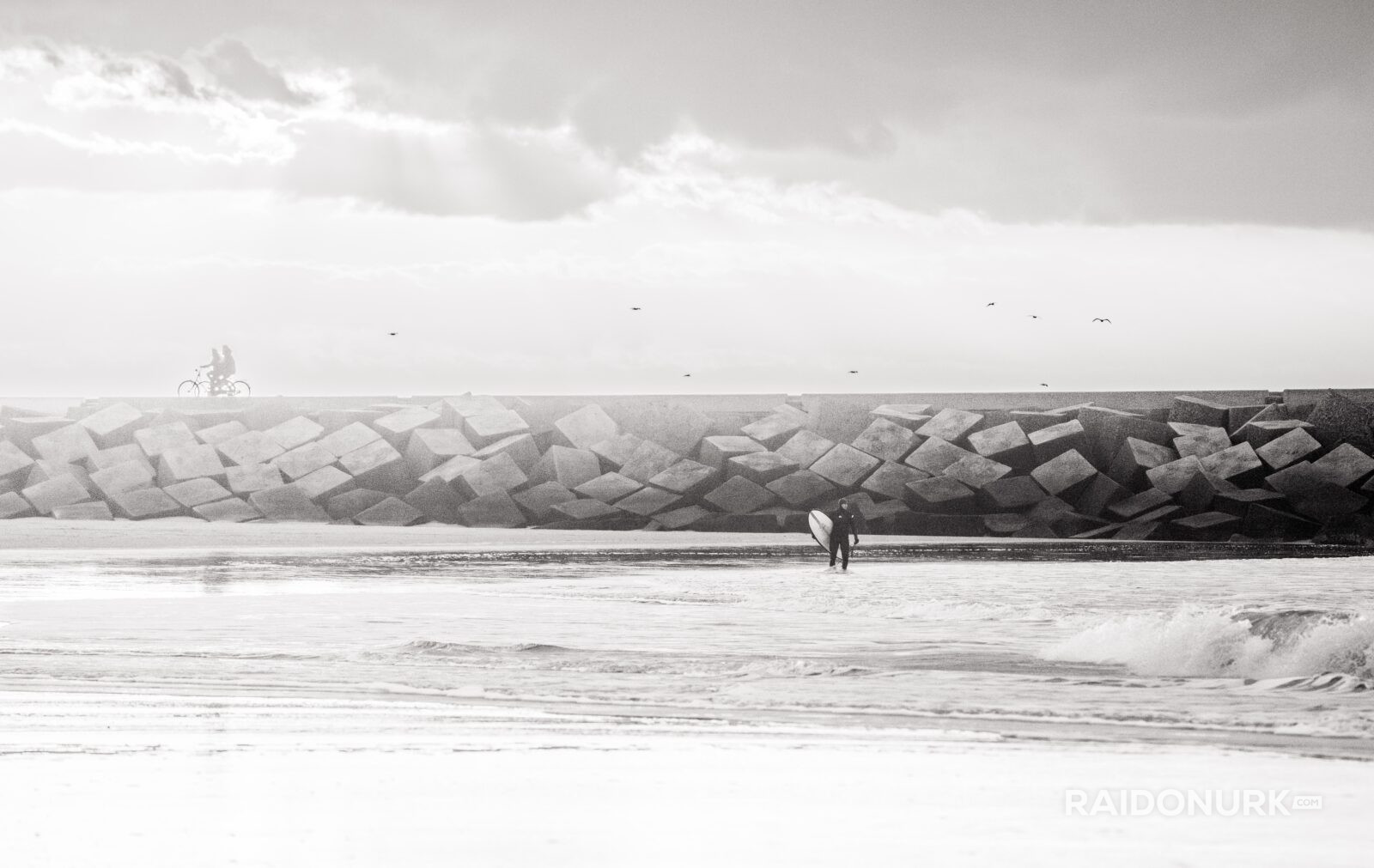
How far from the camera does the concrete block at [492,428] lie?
21484 millimetres

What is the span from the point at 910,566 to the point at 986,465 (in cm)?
688

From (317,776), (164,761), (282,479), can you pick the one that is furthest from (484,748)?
(282,479)

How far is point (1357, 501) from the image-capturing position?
19141 millimetres

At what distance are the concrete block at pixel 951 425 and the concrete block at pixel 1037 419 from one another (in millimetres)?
614

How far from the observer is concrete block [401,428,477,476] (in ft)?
67.7

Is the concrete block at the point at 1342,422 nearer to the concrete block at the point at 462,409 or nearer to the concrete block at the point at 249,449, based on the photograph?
the concrete block at the point at 462,409

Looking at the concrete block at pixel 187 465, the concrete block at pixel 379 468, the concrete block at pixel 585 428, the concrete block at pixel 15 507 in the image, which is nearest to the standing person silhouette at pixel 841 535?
the concrete block at pixel 585 428

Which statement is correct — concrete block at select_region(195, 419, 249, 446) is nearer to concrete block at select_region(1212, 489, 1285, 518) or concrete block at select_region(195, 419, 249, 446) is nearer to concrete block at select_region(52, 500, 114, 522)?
concrete block at select_region(52, 500, 114, 522)

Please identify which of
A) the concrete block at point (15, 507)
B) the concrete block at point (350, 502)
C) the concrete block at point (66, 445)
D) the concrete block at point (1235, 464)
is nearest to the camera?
the concrete block at point (1235, 464)

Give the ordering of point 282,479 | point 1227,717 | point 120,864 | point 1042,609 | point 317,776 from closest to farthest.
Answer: point 120,864
point 317,776
point 1227,717
point 1042,609
point 282,479

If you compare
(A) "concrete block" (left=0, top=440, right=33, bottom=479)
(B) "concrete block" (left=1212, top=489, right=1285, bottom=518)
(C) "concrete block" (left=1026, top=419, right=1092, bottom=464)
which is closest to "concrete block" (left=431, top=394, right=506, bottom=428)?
(A) "concrete block" (left=0, top=440, right=33, bottom=479)

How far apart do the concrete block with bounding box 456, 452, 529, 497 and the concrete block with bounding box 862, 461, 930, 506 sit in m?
4.40

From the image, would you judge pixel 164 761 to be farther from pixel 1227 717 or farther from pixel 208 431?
pixel 208 431

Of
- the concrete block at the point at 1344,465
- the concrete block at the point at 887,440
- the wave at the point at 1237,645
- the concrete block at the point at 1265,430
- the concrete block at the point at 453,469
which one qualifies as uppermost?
the concrete block at the point at 1265,430
